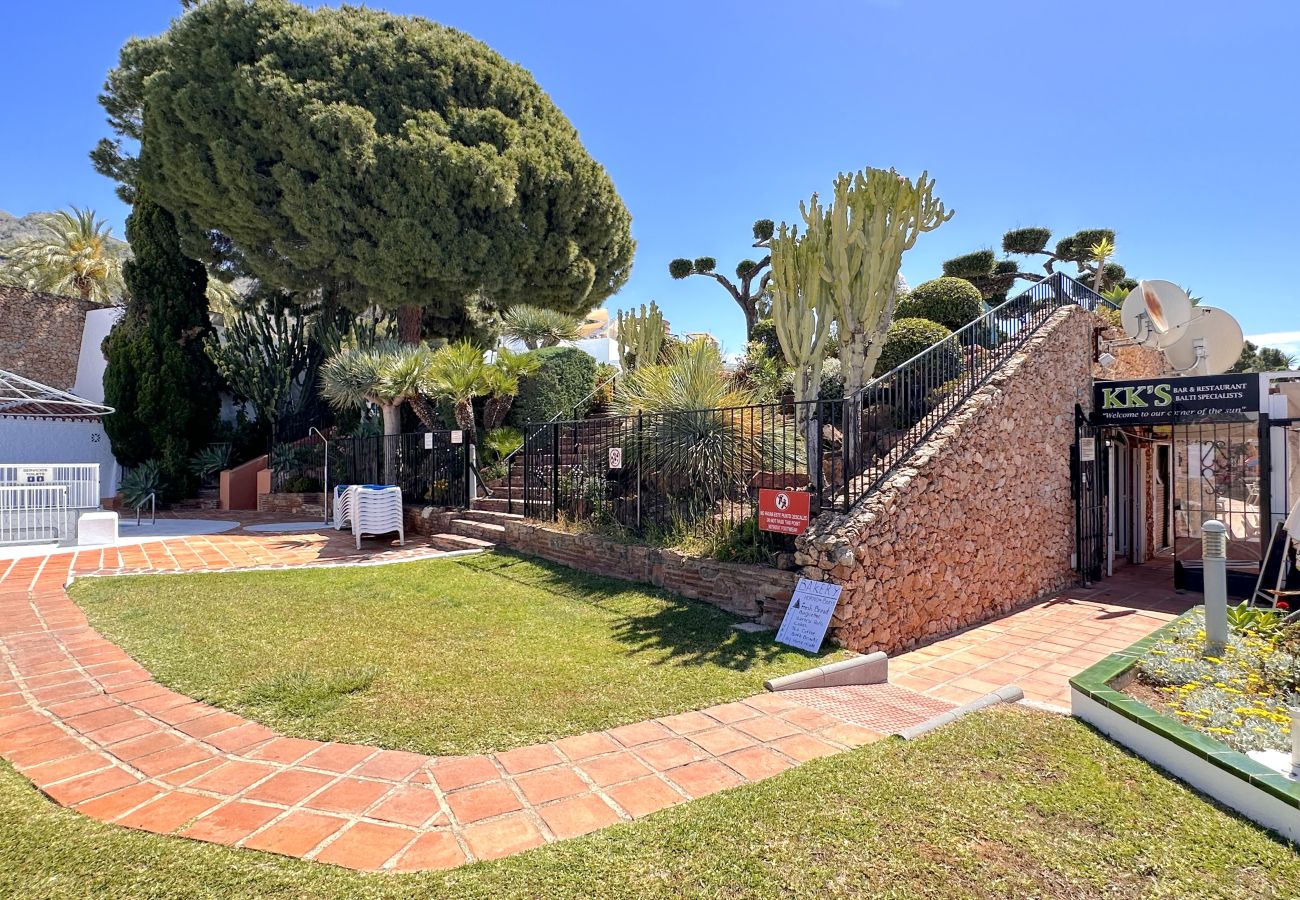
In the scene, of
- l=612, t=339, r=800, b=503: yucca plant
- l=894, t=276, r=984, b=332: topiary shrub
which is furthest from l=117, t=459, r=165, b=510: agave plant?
l=894, t=276, r=984, b=332: topiary shrub

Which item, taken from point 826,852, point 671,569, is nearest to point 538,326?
point 671,569

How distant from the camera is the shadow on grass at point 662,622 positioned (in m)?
4.99

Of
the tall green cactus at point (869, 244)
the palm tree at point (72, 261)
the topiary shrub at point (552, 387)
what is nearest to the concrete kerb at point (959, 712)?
the tall green cactus at point (869, 244)

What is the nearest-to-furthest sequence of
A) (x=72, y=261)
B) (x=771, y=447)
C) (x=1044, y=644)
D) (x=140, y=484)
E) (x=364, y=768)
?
(x=364, y=768) < (x=1044, y=644) < (x=771, y=447) < (x=140, y=484) < (x=72, y=261)

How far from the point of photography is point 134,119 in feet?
54.8

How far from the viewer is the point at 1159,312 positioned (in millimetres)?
9531

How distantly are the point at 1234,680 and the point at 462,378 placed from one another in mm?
10301

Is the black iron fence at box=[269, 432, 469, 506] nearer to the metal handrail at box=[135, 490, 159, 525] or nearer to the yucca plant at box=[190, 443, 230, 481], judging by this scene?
the yucca plant at box=[190, 443, 230, 481]

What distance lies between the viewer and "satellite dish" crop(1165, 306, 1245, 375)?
9406 mm

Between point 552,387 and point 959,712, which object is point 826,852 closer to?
point 959,712

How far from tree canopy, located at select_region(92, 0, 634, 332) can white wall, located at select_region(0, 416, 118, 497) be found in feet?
18.3

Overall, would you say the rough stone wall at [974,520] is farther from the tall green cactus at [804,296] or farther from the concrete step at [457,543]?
the concrete step at [457,543]

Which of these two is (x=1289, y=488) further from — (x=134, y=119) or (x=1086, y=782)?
(x=134, y=119)

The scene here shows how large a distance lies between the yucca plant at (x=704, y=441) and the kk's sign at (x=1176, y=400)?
17.6 feet
